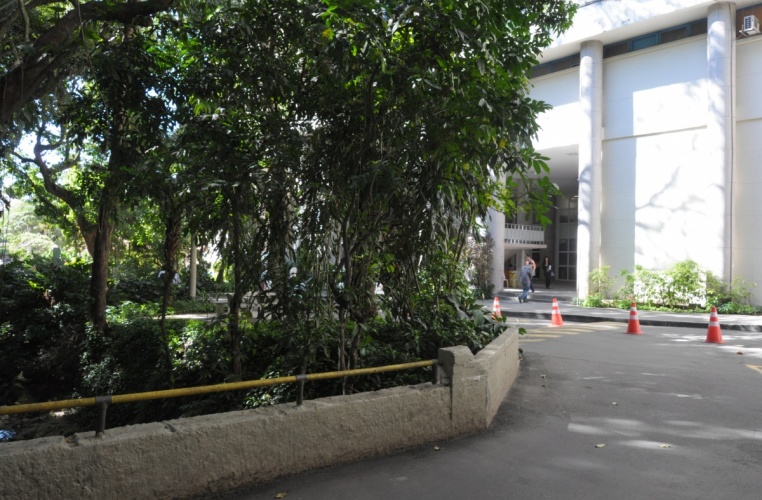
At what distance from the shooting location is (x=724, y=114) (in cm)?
1897

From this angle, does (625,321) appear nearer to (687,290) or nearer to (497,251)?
(687,290)

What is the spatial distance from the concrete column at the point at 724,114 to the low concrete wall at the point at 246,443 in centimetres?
1656

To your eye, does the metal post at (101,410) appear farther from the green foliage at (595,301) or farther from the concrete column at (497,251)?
the concrete column at (497,251)

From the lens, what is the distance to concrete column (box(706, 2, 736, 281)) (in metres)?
18.9

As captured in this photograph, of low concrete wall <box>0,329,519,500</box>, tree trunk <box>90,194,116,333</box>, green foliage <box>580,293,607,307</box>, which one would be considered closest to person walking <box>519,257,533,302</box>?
green foliage <box>580,293,607,307</box>

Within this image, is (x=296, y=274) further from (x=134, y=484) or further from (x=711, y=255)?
(x=711, y=255)

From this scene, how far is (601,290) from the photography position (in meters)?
22.3

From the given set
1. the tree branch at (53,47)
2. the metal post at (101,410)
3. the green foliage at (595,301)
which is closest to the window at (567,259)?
the green foliage at (595,301)

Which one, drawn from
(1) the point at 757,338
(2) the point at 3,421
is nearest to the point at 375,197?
(2) the point at 3,421

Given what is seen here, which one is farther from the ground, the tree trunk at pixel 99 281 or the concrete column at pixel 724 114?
the concrete column at pixel 724 114

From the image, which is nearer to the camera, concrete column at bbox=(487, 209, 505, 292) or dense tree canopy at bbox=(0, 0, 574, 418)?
dense tree canopy at bbox=(0, 0, 574, 418)

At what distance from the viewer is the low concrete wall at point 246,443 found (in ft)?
11.0

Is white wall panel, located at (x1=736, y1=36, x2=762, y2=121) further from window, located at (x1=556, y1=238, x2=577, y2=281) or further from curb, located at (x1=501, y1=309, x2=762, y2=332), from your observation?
window, located at (x1=556, y1=238, x2=577, y2=281)

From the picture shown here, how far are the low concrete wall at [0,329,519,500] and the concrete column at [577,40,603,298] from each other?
18.0 metres
